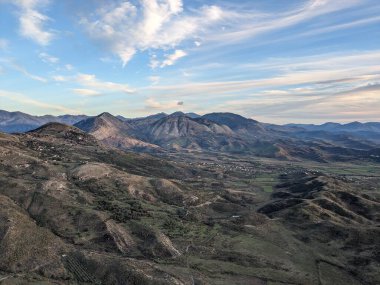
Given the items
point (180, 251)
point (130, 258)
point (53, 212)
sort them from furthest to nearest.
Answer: point (53, 212), point (180, 251), point (130, 258)

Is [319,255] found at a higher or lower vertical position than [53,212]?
lower

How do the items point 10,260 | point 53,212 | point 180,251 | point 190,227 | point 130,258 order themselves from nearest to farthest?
point 10,260 → point 130,258 → point 180,251 → point 53,212 → point 190,227

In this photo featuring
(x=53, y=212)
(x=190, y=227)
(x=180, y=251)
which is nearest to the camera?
(x=180, y=251)

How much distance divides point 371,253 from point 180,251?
75.9 meters

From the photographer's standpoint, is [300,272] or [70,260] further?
[300,272]

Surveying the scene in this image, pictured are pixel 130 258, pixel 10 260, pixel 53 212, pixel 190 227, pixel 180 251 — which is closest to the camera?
pixel 10 260

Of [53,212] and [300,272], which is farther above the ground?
[53,212]

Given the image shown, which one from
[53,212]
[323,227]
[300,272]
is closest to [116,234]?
[53,212]

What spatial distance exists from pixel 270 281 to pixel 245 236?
48215 millimetres

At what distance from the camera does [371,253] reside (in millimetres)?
168875

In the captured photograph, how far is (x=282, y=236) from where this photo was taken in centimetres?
19012

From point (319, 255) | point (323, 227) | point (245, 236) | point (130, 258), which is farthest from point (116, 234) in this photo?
point (323, 227)

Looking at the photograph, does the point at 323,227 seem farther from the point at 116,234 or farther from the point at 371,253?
the point at 116,234

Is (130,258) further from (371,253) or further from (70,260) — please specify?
(371,253)
